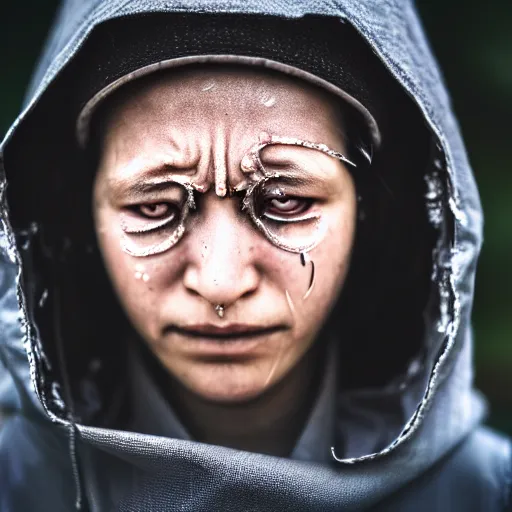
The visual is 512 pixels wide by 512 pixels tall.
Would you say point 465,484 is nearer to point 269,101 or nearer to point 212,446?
point 212,446

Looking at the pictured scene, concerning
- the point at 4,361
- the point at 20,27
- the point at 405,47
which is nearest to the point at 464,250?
the point at 405,47

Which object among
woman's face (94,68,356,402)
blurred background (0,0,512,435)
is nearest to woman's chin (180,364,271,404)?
woman's face (94,68,356,402)

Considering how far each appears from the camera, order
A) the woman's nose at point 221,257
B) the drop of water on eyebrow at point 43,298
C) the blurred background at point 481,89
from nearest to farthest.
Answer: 1. the woman's nose at point 221,257
2. the drop of water on eyebrow at point 43,298
3. the blurred background at point 481,89

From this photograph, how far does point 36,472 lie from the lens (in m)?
1.15

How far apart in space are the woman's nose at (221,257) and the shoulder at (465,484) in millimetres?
478

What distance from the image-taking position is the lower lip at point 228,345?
0.99 m

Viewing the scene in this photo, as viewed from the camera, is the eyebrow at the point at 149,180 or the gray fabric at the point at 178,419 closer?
the eyebrow at the point at 149,180

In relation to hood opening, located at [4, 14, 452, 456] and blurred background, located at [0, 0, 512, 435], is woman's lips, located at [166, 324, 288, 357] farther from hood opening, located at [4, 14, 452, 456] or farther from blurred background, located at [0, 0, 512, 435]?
blurred background, located at [0, 0, 512, 435]

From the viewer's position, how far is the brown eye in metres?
1.00

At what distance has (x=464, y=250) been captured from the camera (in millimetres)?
1029

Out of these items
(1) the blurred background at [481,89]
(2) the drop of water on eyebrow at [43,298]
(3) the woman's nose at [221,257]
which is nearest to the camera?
(3) the woman's nose at [221,257]

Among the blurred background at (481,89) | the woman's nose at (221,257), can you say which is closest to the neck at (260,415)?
the woman's nose at (221,257)

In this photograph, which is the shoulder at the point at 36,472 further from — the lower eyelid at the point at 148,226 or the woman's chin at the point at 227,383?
the lower eyelid at the point at 148,226

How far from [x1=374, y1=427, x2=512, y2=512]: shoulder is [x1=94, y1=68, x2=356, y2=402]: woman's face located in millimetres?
334
